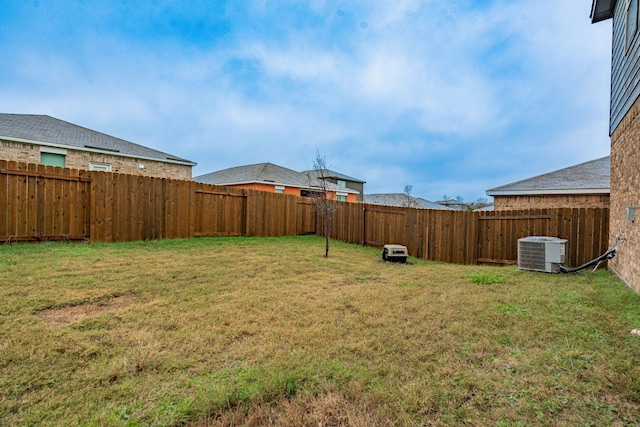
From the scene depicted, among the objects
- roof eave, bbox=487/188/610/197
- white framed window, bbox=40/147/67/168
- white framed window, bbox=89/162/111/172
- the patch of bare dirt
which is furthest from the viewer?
white framed window, bbox=89/162/111/172

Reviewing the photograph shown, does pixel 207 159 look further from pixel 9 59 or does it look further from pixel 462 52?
pixel 462 52

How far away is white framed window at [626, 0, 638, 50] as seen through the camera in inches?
182

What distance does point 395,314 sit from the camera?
138 inches

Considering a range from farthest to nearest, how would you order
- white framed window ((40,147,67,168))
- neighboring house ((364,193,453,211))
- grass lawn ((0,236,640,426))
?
neighboring house ((364,193,453,211)), white framed window ((40,147,67,168)), grass lawn ((0,236,640,426))

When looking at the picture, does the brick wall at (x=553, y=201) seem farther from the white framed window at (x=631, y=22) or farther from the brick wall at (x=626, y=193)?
the white framed window at (x=631, y=22)

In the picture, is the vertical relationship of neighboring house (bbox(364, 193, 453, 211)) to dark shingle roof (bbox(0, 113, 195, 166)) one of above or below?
below

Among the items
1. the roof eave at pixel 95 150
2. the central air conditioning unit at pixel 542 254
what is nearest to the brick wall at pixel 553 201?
the central air conditioning unit at pixel 542 254

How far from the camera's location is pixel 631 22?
491cm

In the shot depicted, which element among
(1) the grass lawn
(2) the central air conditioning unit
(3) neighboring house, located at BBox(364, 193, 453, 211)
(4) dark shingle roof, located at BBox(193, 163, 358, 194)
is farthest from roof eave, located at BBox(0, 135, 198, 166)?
(3) neighboring house, located at BBox(364, 193, 453, 211)

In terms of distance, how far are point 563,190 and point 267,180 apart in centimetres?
1570

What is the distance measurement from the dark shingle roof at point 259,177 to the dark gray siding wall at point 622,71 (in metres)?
14.6

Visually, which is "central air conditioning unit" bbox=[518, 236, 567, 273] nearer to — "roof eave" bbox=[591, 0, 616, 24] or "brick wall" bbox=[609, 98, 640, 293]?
"brick wall" bbox=[609, 98, 640, 293]

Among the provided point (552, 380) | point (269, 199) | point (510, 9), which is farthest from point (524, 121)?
point (552, 380)

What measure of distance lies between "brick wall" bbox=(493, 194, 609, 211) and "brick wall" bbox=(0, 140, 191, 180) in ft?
53.3
